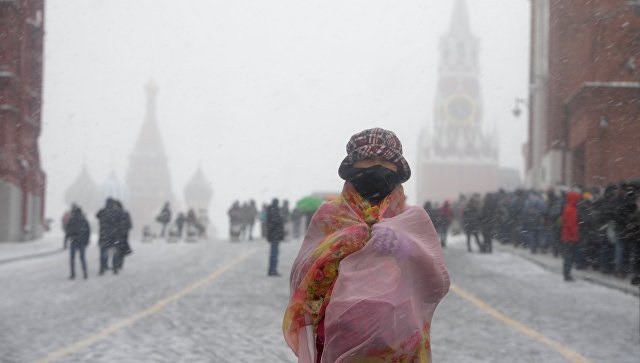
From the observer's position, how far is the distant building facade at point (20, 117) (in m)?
34.3

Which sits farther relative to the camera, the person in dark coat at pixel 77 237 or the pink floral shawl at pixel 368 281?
the person in dark coat at pixel 77 237

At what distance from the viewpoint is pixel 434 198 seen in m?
148

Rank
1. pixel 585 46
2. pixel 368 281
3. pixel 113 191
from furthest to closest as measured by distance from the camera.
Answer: pixel 113 191, pixel 585 46, pixel 368 281

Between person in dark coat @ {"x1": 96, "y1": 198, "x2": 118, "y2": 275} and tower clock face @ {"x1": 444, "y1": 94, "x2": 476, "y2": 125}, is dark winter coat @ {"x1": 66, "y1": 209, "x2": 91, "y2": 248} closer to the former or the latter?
person in dark coat @ {"x1": 96, "y1": 198, "x2": 118, "y2": 275}

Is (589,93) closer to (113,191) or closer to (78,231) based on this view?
(78,231)

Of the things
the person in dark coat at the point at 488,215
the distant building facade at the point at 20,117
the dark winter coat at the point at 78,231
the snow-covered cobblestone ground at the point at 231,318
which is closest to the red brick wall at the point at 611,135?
the person in dark coat at the point at 488,215

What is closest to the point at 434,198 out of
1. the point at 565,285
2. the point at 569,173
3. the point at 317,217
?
the point at 569,173

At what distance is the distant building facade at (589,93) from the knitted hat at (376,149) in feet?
48.1

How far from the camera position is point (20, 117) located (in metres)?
36.2

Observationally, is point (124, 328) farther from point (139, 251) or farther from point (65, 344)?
point (139, 251)

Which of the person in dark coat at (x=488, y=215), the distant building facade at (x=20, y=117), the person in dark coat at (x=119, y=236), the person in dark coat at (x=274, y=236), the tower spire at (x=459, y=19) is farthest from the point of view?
the tower spire at (x=459, y=19)

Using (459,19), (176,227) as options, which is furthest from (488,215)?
(459,19)

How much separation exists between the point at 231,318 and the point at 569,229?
862cm

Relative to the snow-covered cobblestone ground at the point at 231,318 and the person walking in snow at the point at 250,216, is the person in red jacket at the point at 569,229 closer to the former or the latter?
the snow-covered cobblestone ground at the point at 231,318
